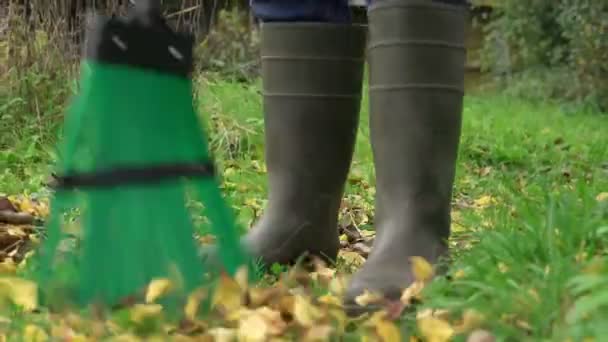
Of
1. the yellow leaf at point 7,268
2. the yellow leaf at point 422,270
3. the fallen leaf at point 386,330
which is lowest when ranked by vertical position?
the yellow leaf at point 7,268

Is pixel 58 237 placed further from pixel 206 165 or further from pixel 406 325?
pixel 406 325

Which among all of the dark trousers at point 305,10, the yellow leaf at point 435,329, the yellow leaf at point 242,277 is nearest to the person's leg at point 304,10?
the dark trousers at point 305,10

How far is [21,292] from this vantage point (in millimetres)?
1576

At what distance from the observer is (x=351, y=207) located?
2.90m

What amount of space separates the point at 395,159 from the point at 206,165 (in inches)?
12.7

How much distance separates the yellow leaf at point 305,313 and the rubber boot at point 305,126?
0.42 meters

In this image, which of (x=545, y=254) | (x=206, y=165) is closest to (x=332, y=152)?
(x=206, y=165)

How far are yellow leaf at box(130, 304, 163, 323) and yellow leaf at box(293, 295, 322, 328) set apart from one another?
0.20 meters

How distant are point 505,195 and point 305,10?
0.99m

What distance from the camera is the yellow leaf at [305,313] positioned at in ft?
4.75

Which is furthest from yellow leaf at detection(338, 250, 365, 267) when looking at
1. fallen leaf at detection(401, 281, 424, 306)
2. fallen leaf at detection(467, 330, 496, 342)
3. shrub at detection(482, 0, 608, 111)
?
shrub at detection(482, 0, 608, 111)

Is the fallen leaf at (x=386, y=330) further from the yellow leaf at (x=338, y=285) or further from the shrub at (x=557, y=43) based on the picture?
the shrub at (x=557, y=43)

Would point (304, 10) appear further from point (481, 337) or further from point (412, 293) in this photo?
point (481, 337)

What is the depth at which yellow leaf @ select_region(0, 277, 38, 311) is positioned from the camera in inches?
61.6
